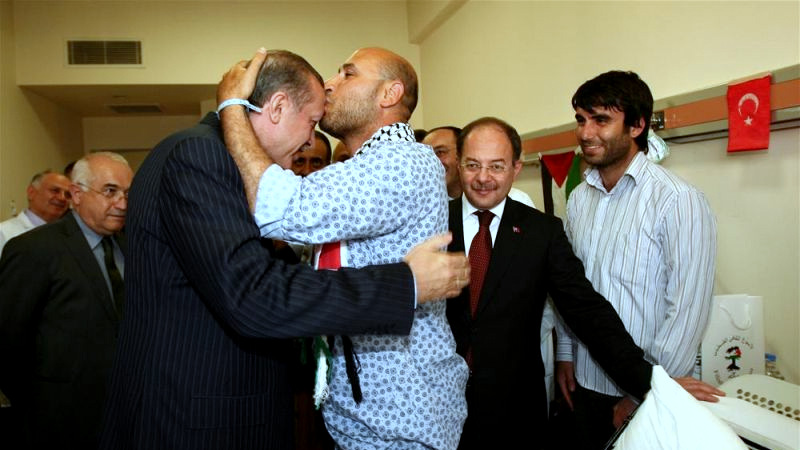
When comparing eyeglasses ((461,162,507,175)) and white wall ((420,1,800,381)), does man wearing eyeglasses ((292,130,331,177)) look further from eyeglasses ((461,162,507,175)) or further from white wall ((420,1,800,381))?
white wall ((420,1,800,381))

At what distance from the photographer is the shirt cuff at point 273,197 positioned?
40.1 inches

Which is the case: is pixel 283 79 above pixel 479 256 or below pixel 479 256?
above

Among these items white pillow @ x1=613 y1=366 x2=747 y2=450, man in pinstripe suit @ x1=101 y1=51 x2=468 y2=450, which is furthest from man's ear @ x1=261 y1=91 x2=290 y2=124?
white pillow @ x1=613 y1=366 x2=747 y2=450

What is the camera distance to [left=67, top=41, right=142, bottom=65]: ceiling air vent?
5.51 meters

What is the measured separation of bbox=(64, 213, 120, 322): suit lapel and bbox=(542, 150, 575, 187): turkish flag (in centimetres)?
244

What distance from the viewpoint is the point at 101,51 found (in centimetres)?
553

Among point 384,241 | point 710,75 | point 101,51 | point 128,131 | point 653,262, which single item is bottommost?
point 653,262

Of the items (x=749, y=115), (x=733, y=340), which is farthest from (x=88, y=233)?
(x=749, y=115)

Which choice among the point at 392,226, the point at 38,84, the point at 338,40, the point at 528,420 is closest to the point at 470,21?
the point at 338,40

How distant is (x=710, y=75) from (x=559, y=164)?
3.72ft

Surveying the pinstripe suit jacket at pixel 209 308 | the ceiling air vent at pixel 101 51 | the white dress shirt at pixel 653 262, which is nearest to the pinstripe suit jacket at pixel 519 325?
the white dress shirt at pixel 653 262

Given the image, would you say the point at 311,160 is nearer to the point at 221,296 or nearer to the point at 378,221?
the point at 378,221

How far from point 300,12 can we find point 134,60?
176 cm

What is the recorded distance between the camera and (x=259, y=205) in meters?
1.02
